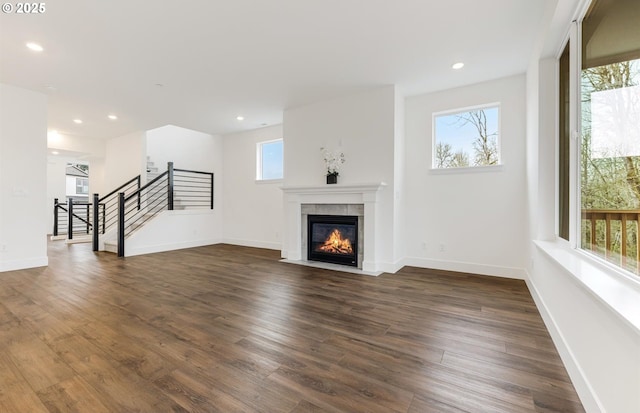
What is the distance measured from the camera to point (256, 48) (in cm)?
319

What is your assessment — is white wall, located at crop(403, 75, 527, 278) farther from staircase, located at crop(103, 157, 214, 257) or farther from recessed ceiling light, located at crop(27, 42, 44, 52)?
staircase, located at crop(103, 157, 214, 257)

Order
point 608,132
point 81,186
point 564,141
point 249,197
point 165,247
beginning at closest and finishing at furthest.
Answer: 1. point 608,132
2. point 564,141
3. point 165,247
4. point 249,197
5. point 81,186

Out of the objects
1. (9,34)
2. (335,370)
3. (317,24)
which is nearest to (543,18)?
(317,24)

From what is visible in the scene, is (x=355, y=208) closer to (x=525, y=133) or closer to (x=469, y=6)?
(x=525, y=133)

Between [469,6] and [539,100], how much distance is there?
3.76ft

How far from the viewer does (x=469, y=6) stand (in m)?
2.50

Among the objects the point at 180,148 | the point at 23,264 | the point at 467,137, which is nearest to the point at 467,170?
the point at 467,137

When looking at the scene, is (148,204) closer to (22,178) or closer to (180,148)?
(180,148)

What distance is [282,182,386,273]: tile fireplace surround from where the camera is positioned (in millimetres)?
4277

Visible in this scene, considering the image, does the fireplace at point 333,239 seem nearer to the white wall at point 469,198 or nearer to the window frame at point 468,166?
the white wall at point 469,198

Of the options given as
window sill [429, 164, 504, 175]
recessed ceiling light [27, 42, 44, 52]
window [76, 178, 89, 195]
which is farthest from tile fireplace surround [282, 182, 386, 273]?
window [76, 178, 89, 195]

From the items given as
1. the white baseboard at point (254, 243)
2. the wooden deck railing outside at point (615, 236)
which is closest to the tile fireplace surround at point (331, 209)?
the white baseboard at point (254, 243)

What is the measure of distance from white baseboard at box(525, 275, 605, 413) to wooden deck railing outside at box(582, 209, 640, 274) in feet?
2.06

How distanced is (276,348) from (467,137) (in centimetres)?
398
